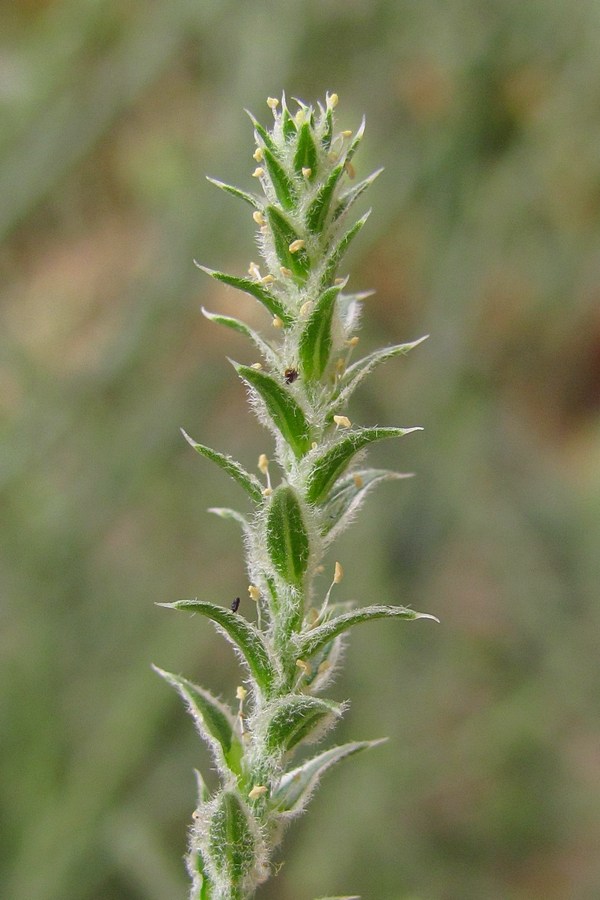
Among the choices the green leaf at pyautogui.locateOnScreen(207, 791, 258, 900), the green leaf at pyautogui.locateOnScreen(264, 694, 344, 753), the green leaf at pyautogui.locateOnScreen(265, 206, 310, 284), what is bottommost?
the green leaf at pyautogui.locateOnScreen(207, 791, 258, 900)

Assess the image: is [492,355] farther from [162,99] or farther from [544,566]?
[162,99]

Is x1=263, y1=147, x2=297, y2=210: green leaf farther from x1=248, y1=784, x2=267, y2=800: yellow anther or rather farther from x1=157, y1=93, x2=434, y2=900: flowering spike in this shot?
x1=248, y1=784, x2=267, y2=800: yellow anther

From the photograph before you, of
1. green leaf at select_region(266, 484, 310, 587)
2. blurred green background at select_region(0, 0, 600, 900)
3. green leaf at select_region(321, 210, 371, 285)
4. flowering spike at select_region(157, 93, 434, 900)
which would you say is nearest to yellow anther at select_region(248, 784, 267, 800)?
flowering spike at select_region(157, 93, 434, 900)

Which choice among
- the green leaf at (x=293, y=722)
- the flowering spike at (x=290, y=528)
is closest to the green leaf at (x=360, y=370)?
the flowering spike at (x=290, y=528)

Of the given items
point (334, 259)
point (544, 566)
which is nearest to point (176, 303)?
point (544, 566)

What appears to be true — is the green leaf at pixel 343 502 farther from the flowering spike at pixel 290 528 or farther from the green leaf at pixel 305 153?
the green leaf at pixel 305 153
